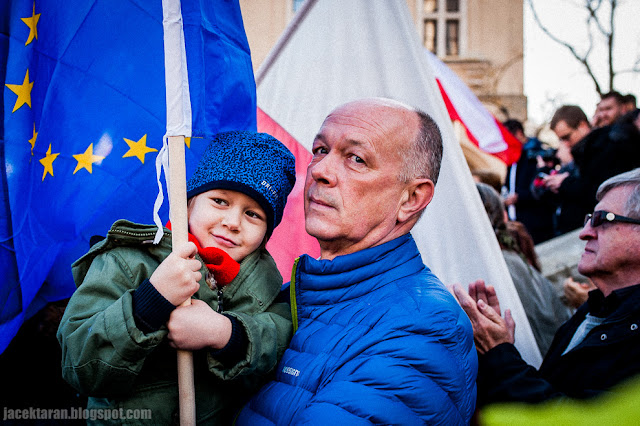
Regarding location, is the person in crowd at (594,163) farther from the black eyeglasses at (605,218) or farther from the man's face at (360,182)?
the man's face at (360,182)

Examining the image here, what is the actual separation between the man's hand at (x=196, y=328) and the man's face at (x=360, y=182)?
487 millimetres

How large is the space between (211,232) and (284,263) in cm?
116

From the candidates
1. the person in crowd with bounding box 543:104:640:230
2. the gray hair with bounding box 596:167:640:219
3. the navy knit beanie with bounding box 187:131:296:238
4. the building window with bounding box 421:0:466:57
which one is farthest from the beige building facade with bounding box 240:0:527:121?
the navy knit beanie with bounding box 187:131:296:238

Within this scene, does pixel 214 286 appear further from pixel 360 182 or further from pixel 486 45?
pixel 486 45

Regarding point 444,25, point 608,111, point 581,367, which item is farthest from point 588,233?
point 444,25

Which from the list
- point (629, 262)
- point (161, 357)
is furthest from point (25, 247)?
point (629, 262)

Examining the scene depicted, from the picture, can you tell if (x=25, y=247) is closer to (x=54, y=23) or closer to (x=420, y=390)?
(x=54, y=23)

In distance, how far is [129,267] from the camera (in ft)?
5.57

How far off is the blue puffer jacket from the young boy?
5.3 inches

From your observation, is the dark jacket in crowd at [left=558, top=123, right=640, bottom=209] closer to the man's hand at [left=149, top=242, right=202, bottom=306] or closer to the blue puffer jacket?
the blue puffer jacket

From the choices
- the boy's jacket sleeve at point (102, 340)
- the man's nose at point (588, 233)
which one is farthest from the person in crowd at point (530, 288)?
the boy's jacket sleeve at point (102, 340)

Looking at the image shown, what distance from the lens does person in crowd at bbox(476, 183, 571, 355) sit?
3559 mm

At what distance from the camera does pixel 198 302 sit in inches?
62.4

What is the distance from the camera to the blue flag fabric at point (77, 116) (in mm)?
2041
